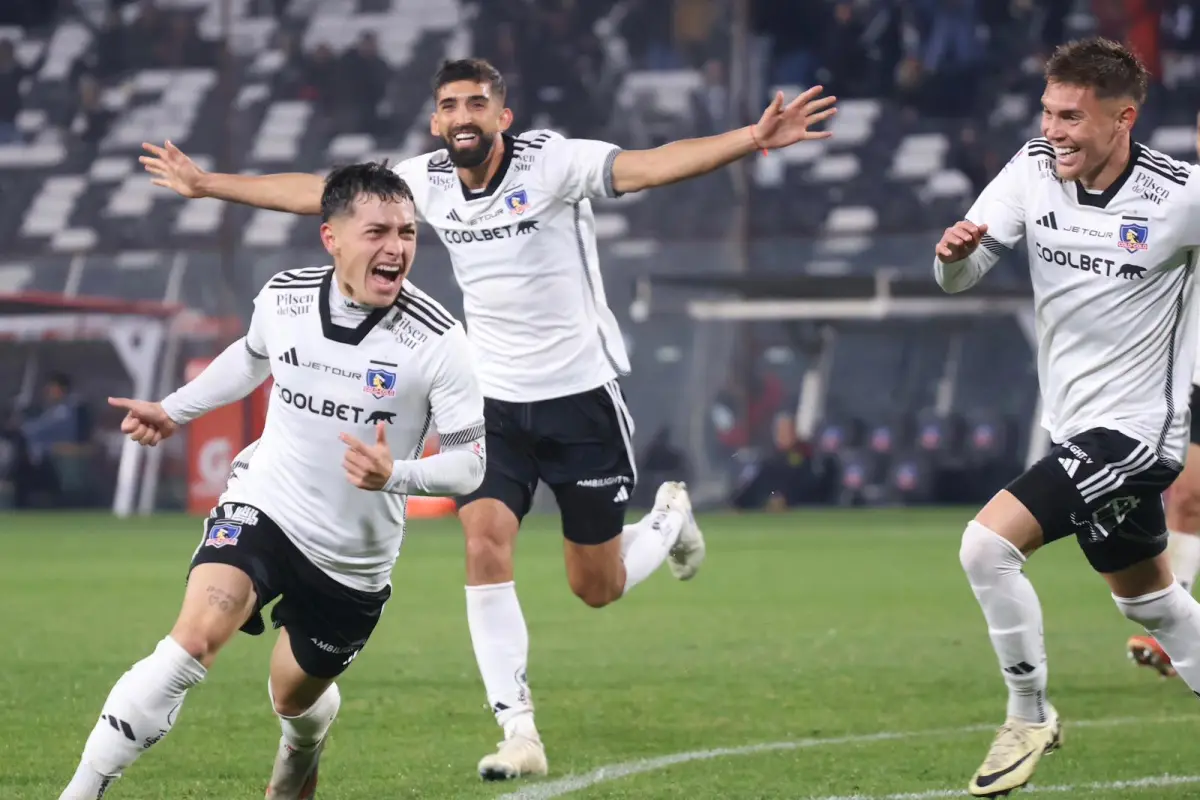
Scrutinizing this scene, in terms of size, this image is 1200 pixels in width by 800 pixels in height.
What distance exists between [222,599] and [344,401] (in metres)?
0.64

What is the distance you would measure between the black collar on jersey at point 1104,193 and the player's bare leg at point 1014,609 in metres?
0.92

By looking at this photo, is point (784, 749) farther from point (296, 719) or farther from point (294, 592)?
point (294, 592)

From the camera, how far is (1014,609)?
215 inches

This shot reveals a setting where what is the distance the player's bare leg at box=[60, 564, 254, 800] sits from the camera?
4637 mm

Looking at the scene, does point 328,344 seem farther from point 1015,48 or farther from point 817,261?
point 1015,48

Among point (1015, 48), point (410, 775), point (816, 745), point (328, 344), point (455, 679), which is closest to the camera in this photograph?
point (328, 344)

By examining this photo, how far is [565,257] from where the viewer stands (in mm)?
7055

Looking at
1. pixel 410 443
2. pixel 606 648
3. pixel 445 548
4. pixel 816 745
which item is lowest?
pixel 445 548

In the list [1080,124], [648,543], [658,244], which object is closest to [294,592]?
[1080,124]

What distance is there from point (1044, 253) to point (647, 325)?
18116mm

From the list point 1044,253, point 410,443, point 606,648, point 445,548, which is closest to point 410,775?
point 410,443

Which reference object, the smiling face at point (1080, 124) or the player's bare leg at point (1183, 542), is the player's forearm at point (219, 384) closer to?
the smiling face at point (1080, 124)

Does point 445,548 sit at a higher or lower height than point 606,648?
lower

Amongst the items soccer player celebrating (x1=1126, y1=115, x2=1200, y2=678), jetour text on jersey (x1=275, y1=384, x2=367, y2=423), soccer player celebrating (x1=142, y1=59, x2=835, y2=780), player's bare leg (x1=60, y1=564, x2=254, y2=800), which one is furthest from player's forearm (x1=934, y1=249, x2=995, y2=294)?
soccer player celebrating (x1=1126, y1=115, x2=1200, y2=678)
